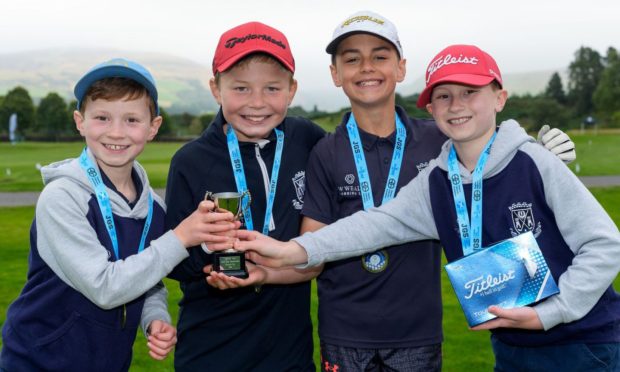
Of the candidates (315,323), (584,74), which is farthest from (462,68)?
(584,74)

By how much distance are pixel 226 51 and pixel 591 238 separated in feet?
6.12

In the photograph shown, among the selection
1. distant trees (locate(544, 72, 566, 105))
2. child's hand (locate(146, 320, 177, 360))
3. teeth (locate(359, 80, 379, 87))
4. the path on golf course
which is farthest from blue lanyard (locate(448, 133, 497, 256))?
distant trees (locate(544, 72, 566, 105))

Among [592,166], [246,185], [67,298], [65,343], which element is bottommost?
[592,166]

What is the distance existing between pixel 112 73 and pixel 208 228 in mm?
878

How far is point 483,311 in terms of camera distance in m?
2.70

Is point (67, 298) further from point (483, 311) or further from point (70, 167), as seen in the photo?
point (483, 311)

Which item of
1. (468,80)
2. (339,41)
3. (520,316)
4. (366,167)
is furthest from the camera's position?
(339,41)

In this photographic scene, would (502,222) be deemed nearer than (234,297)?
Yes

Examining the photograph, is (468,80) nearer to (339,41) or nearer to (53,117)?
(339,41)

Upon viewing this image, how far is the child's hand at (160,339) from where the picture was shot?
9.95ft

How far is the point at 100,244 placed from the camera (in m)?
2.77

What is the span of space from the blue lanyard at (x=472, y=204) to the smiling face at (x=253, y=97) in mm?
909

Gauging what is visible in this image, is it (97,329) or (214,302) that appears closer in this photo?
(97,329)

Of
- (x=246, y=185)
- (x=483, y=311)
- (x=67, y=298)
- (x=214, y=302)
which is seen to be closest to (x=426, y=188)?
(x=483, y=311)
